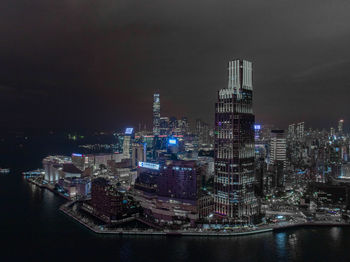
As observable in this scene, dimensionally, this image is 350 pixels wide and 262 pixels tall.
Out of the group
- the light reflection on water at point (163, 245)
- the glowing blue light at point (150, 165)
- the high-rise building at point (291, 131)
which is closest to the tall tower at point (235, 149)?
the light reflection on water at point (163, 245)

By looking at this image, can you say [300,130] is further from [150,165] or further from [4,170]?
[4,170]

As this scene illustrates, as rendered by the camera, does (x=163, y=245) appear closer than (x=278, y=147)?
Yes

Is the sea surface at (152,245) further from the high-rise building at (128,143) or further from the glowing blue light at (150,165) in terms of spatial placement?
the high-rise building at (128,143)

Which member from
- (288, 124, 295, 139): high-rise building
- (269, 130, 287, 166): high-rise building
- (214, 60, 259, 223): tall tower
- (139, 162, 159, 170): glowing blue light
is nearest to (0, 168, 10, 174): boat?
(139, 162, 159, 170): glowing blue light

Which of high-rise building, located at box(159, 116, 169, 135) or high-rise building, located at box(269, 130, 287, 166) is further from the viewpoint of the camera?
high-rise building, located at box(159, 116, 169, 135)

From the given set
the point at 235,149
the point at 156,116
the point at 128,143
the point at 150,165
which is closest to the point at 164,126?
the point at 156,116

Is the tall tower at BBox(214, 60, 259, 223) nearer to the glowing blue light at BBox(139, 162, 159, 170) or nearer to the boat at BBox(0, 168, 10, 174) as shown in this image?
the glowing blue light at BBox(139, 162, 159, 170)
